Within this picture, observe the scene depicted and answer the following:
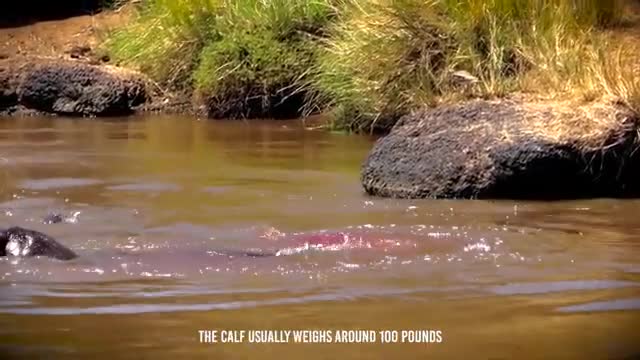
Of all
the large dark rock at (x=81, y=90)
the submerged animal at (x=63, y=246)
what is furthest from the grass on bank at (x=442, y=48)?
the submerged animal at (x=63, y=246)

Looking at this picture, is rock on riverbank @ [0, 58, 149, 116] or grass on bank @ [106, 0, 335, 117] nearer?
grass on bank @ [106, 0, 335, 117]

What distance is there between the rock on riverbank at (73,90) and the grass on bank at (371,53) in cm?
35

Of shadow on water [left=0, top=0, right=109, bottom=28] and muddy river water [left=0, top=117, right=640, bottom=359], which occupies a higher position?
shadow on water [left=0, top=0, right=109, bottom=28]

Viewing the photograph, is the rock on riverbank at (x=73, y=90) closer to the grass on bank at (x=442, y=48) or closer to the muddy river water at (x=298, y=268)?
the grass on bank at (x=442, y=48)

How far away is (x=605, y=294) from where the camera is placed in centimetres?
609

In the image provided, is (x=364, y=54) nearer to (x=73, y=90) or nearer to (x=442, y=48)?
(x=442, y=48)

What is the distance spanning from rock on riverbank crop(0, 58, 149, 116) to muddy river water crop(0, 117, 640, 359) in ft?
14.3

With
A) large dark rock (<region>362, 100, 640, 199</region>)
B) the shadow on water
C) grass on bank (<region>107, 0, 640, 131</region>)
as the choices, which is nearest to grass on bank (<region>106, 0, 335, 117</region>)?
grass on bank (<region>107, 0, 640, 131</region>)

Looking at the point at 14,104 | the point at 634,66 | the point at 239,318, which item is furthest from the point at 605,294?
the point at 14,104

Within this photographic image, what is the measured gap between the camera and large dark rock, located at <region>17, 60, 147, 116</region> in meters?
14.9

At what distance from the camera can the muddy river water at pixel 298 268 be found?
5.29m

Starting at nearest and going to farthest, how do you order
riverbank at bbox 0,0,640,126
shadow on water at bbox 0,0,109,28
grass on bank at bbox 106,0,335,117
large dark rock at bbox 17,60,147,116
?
riverbank at bbox 0,0,640,126
grass on bank at bbox 106,0,335,117
large dark rock at bbox 17,60,147,116
shadow on water at bbox 0,0,109,28

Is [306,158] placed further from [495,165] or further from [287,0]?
[287,0]

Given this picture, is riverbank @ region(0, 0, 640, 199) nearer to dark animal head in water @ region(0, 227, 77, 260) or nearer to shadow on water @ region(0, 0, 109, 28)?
shadow on water @ region(0, 0, 109, 28)
